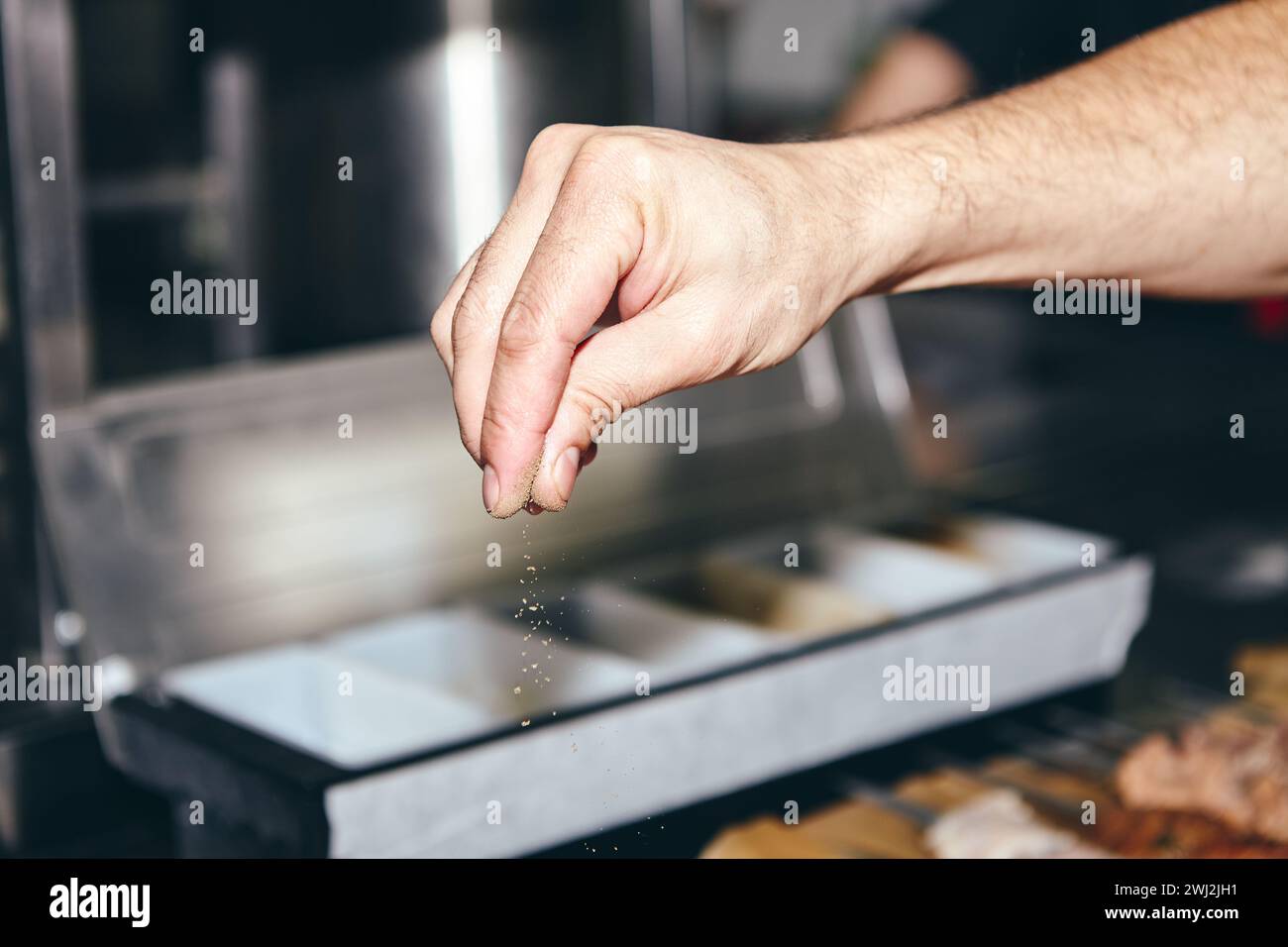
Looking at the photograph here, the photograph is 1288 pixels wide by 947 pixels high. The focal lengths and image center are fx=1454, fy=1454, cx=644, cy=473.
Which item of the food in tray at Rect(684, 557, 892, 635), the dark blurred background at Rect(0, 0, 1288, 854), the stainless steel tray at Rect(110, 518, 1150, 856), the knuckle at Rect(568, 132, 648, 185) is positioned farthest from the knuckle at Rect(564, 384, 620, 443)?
the food in tray at Rect(684, 557, 892, 635)

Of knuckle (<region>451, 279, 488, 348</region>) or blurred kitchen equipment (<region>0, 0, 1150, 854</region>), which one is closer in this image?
knuckle (<region>451, 279, 488, 348</region>)

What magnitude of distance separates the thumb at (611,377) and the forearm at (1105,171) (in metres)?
0.15

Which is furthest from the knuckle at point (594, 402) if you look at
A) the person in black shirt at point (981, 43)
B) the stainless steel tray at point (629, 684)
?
the person in black shirt at point (981, 43)

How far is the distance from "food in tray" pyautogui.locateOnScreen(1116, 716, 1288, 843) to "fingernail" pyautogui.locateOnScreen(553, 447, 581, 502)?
36.0 inches

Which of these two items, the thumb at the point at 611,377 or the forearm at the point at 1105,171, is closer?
the thumb at the point at 611,377

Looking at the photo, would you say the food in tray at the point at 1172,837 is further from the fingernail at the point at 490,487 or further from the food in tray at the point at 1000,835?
the fingernail at the point at 490,487

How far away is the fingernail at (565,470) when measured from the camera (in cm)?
90

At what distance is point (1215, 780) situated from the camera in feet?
5.18

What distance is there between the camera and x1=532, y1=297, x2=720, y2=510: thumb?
0.90 meters

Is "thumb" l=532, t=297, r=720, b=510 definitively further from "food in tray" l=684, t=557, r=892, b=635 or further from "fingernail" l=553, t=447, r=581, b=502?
"food in tray" l=684, t=557, r=892, b=635
